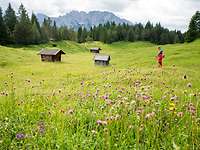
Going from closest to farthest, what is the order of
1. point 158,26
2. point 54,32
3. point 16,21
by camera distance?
point 16,21
point 54,32
point 158,26

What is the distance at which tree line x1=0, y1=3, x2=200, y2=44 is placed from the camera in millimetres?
112500

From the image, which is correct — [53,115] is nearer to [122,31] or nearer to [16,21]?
[16,21]

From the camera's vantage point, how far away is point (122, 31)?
186 meters

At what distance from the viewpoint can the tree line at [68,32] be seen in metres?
112

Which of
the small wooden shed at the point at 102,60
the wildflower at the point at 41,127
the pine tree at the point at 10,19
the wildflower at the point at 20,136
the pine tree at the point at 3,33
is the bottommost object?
the small wooden shed at the point at 102,60

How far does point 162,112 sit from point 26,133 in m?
2.80

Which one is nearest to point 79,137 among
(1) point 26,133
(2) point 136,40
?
(1) point 26,133

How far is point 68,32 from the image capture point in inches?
7008

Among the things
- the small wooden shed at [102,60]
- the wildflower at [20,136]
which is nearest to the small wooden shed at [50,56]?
the small wooden shed at [102,60]

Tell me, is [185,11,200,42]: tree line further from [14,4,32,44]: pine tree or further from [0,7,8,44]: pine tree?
[0,7,8,44]: pine tree

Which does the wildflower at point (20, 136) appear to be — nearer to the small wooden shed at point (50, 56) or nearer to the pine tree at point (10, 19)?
the small wooden shed at point (50, 56)

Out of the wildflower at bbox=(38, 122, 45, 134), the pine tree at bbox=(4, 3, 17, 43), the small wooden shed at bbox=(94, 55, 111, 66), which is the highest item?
the pine tree at bbox=(4, 3, 17, 43)

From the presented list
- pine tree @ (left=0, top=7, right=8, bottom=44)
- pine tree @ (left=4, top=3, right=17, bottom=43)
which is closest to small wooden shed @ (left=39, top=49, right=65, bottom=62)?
pine tree @ (left=0, top=7, right=8, bottom=44)

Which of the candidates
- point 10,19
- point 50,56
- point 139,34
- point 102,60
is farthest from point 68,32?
point 102,60
